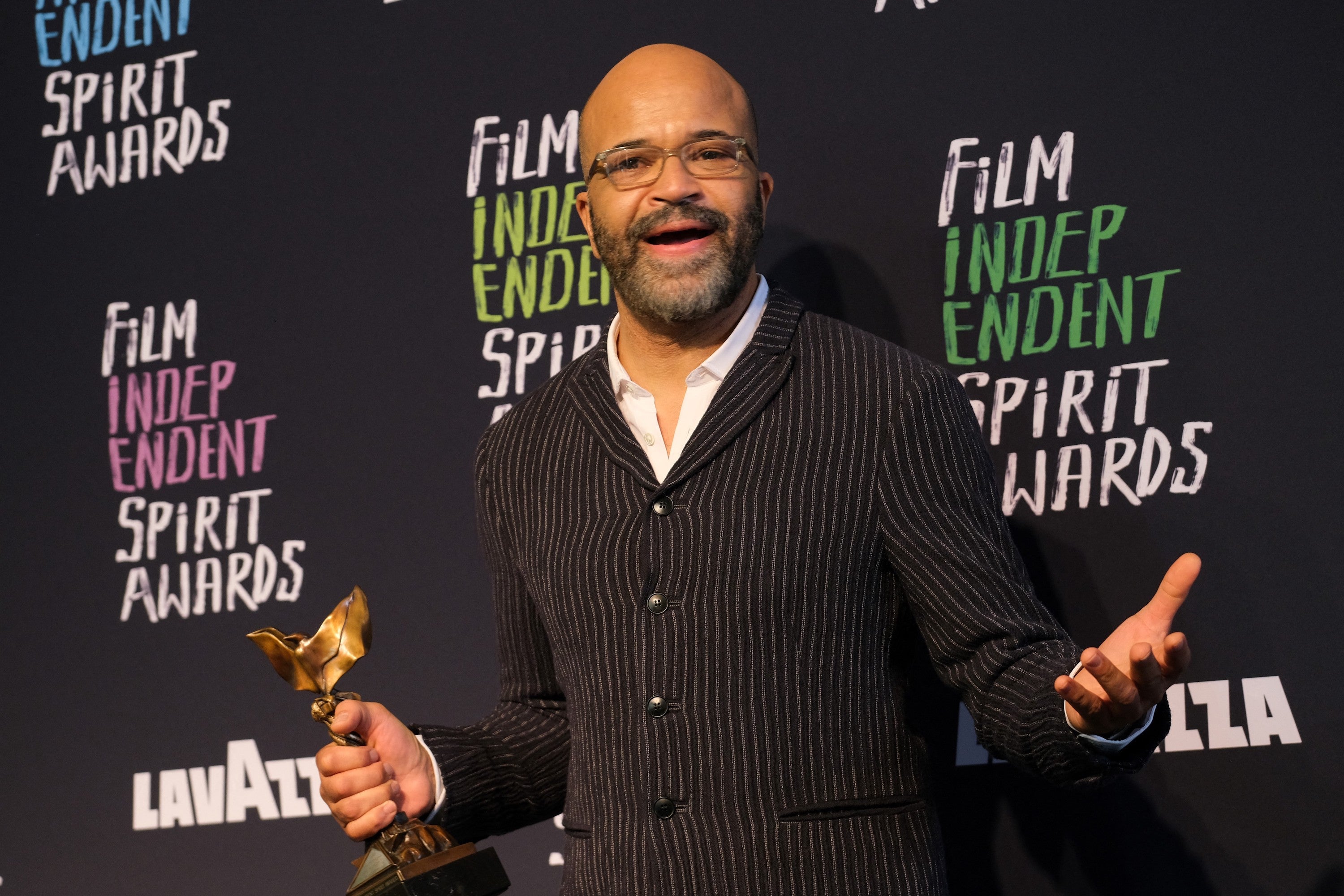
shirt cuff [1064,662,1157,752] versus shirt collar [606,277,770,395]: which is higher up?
shirt collar [606,277,770,395]

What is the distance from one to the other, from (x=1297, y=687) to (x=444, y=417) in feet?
4.79

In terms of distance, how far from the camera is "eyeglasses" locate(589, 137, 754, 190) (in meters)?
1.73

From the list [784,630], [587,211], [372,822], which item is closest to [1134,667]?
[784,630]

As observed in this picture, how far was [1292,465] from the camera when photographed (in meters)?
1.90

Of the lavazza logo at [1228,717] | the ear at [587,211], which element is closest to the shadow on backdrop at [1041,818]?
the lavazza logo at [1228,717]

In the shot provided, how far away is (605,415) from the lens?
1.73m

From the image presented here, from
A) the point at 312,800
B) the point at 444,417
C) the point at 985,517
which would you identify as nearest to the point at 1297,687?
the point at 985,517

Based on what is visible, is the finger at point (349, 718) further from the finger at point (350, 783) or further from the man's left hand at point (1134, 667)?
the man's left hand at point (1134, 667)

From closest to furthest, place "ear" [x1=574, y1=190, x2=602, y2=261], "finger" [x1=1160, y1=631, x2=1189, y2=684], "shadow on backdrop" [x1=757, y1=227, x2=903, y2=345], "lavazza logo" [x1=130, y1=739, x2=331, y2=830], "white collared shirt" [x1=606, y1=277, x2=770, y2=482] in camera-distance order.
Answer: "finger" [x1=1160, y1=631, x2=1189, y2=684] < "white collared shirt" [x1=606, y1=277, x2=770, y2=482] < "ear" [x1=574, y1=190, x2=602, y2=261] < "shadow on backdrop" [x1=757, y1=227, x2=903, y2=345] < "lavazza logo" [x1=130, y1=739, x2=331, y2=830]

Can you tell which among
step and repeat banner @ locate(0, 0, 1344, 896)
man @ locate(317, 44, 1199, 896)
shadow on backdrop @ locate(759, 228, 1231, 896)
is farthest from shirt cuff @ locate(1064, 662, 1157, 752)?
shadow on backdrop @ locate(759, 228, 1231, 896)

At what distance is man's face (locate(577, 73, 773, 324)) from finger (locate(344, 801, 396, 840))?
2.26 feet

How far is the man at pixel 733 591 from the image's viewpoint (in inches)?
59.5

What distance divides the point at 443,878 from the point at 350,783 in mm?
167

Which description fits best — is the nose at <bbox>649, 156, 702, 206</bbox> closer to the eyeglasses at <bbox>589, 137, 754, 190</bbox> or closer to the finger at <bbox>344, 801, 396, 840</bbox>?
the eyeglasses at <bbox>589, 137, 754, 190</bbox>
